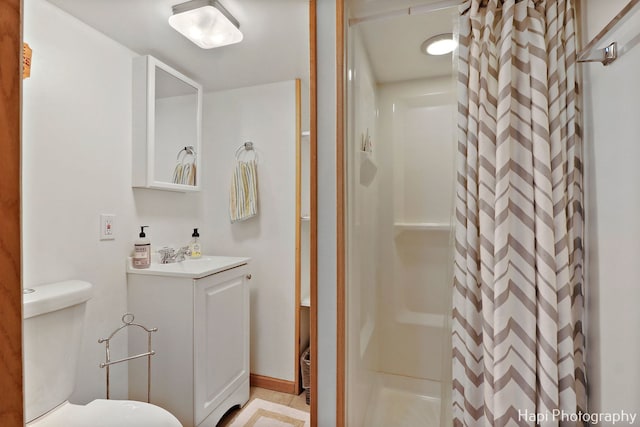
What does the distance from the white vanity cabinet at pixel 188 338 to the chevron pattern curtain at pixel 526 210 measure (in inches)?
42.4

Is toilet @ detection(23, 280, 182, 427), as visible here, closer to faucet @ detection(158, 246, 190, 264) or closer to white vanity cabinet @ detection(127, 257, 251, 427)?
white vanity cabinet @ detection(127, 257, 251, 427)

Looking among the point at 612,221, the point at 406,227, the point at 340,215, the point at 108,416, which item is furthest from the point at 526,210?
the point at 108,416

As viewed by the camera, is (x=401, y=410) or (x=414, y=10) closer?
(x=414, y=10)

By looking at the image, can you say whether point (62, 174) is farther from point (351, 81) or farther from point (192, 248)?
point (351, 81)

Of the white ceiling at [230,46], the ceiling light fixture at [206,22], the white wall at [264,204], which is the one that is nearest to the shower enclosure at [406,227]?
the white ceiling at [230,46]

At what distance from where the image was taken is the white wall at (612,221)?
0.64 m

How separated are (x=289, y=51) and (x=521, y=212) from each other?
1238 millimetres

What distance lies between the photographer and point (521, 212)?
839 mm

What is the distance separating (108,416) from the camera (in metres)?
0.97

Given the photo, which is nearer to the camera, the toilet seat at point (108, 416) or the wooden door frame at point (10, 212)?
the wooden door frame at point (10, 212)

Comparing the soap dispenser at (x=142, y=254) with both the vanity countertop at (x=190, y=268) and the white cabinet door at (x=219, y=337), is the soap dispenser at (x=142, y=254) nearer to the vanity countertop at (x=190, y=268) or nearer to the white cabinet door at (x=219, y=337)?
the vanity countertop at (x=190, y=268)

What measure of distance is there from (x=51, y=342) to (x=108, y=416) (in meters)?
0.32

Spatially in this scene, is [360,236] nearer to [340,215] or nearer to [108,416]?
[340,215]

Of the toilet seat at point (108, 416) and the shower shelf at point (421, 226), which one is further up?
the shower shelf at point (421, 226)
